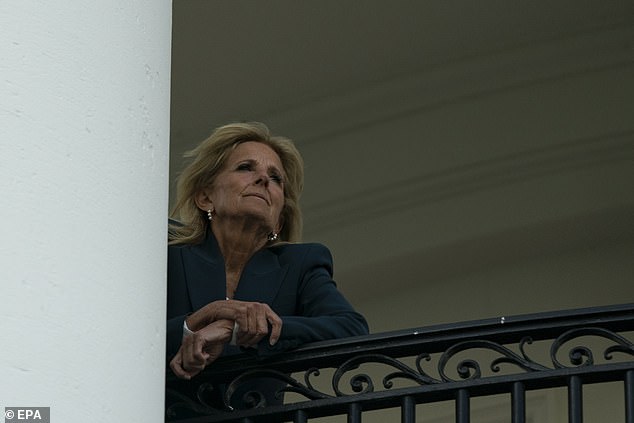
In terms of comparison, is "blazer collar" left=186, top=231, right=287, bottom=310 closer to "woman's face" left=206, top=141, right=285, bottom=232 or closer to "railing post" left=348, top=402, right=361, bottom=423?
"woman's face" left=206, top=141, right=285, bottom=232

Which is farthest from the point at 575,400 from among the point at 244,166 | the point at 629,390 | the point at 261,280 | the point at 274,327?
the point at 244,166

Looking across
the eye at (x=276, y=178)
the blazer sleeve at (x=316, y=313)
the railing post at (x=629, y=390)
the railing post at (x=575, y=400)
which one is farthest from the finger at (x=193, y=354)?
the railing post at (x=629, y=390)

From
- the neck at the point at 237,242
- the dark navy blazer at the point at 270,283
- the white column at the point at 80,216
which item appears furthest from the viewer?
the neck at the point at 237,242

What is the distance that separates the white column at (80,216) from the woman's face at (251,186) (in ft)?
3.99

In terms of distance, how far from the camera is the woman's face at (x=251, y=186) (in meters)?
5.18

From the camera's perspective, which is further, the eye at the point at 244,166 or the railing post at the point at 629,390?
the eye at the point at 244,166

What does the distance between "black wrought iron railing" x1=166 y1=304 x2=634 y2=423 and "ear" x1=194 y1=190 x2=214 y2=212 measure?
24.1 inches

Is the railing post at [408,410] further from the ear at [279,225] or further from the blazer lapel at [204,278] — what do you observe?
the ear at [279,225]

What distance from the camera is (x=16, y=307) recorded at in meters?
3.50

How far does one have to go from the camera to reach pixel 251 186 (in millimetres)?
5207

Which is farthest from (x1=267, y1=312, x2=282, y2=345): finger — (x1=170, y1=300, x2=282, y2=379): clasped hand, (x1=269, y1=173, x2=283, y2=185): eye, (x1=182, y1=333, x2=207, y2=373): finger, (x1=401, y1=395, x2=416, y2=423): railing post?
(x1=269, y1=173, x2=283, y2=185): eye

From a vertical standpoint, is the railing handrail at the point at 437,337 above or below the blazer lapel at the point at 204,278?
below

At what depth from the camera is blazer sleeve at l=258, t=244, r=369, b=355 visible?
185 inches

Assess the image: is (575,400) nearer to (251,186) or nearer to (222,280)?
(222,280)
